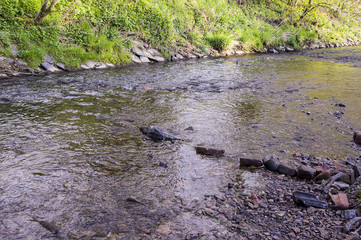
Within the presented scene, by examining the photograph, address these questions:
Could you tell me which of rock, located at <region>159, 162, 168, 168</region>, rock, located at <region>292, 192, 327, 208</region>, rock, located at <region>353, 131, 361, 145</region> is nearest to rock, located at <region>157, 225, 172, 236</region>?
rock, located at <region>159, 162, 168, 168</region>

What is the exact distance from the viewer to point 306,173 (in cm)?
269

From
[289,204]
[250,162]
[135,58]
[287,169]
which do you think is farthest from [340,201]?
[135,58]

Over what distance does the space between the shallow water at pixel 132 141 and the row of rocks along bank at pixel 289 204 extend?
20cm

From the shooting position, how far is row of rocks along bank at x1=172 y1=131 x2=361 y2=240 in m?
1.97

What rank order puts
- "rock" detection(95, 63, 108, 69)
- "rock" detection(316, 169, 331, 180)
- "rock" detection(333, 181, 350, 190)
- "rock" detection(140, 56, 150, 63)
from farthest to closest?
"rock" detection(140, 56, 150, 63) < "rock" detection(95, 63, 108, 69) < "rock" detection(316, 169, 331, 180) < "rock" detection(333, 181, 350, 190)

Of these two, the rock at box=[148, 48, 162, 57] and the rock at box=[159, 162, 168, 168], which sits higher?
the rock at box=[159, 162, 168, 168]

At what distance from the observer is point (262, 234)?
195cm

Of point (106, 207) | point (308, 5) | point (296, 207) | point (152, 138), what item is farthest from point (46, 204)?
point (308, 5)

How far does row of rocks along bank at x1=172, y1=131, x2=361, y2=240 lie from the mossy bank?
25.2 feet

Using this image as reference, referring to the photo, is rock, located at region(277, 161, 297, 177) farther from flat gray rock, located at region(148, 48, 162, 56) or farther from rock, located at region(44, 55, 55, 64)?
flat gray rock, located at region(148, 48, 162, 56)

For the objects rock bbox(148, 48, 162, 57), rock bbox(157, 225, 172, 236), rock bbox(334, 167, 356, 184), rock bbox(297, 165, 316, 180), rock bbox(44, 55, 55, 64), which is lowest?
rock bbox(44, 55, 55, 64)

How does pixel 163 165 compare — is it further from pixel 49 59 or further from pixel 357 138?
pixel 49 59

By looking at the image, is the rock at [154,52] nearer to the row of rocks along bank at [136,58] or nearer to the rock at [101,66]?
the row of rocks along bank at [136,58]

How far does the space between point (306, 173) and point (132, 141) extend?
85.7 inches
